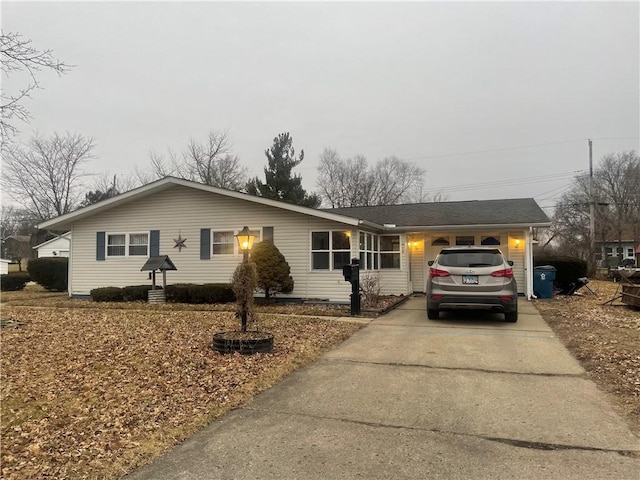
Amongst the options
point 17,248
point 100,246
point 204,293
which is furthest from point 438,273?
point 17,248

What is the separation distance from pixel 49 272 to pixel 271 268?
43.3ft

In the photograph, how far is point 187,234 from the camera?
14.6 meters

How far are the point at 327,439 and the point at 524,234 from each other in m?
12.8

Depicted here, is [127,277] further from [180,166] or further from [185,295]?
[180,166]

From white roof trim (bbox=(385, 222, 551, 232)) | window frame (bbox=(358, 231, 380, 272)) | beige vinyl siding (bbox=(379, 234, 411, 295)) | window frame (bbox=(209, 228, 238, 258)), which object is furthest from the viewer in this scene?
beige vinyl siding (bbox=(379, 234, 411, 295))

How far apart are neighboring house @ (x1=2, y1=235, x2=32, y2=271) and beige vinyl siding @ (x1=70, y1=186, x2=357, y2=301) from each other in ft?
Answer: 121

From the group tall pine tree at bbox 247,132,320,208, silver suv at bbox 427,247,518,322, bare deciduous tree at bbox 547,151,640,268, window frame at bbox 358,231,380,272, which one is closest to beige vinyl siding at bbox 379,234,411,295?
window frame at bbox 358,231,380,272

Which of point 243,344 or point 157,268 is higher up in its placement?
point 157,268

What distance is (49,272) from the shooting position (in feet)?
64.6

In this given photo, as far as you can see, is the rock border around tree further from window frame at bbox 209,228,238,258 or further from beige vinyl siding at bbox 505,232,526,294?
beige vinyl siding at bbox 505,232,526,294

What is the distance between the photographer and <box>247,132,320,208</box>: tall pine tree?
31.7 metres

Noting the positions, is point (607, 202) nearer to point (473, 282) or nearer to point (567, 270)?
point (567, 270)

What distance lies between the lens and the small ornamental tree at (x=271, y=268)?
1242cm

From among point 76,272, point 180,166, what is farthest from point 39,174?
point 76,272
